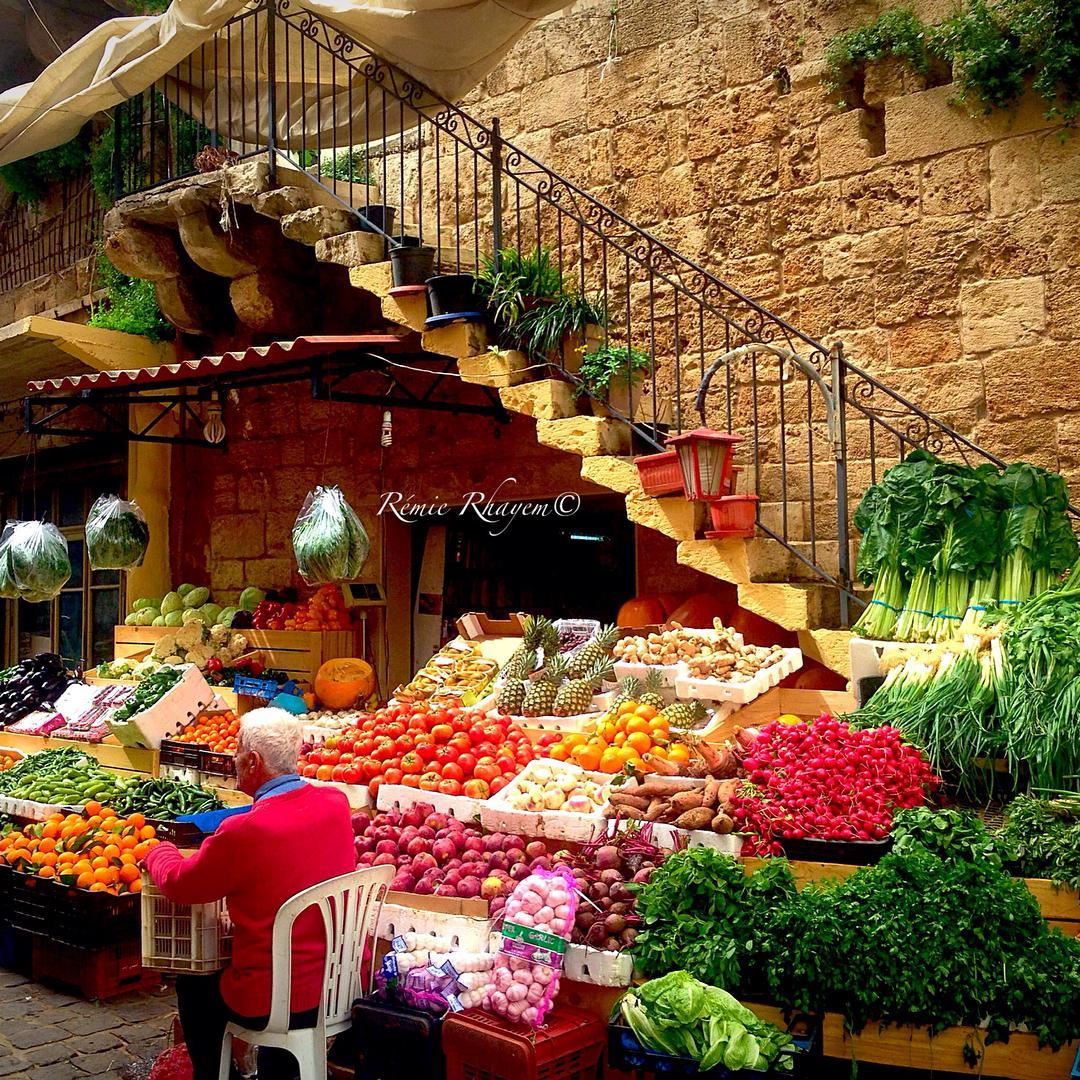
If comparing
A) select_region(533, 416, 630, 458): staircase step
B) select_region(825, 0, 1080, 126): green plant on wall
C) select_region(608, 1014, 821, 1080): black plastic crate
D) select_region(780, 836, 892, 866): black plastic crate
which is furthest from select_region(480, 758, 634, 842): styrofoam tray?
select_region(825, 0, 1080, 126): green plant on wall

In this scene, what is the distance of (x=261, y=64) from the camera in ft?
25.9

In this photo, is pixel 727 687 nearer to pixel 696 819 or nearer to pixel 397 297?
pixel 696 819

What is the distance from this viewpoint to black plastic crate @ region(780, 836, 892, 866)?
12.1 ft

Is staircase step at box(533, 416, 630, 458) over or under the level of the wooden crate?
over

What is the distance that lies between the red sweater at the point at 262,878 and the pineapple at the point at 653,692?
2109 millimetres

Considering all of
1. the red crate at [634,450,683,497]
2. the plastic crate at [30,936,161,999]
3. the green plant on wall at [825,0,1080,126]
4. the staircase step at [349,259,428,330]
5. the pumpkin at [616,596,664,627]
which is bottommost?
the plastic crate at [30,936,161,999]

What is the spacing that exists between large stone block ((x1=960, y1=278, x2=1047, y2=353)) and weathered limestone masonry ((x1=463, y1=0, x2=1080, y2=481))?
0.4 inches

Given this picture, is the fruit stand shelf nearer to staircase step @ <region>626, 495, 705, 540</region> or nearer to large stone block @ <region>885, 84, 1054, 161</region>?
staircase step @ <region>626, 495, 705, 540</region>

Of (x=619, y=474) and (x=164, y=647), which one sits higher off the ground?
(x=619, y=474)

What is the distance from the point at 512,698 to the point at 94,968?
88.9 inches

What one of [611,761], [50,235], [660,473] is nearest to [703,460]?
[660,473]

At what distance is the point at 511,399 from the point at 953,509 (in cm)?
Answer: 258

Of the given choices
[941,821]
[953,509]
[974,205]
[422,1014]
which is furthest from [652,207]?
[422,1014]

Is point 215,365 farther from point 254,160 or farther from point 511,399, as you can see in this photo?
point 511,399
